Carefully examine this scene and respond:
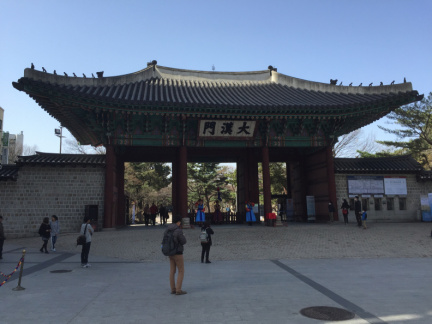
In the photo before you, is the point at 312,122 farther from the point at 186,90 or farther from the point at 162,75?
the point at 162,75

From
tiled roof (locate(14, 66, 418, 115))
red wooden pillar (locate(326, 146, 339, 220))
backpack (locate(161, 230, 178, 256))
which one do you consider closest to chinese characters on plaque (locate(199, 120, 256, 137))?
tiled roof (locate(14, 66, 418, 115))

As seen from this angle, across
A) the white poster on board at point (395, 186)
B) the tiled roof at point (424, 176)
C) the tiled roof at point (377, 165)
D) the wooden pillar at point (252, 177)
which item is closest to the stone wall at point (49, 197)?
the wooden pillar at point (252, 177)

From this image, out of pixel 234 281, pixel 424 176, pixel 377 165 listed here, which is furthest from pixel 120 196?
pixel 424 176

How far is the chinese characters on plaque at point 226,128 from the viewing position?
65.2ft

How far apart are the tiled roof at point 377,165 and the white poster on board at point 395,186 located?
2.07 feet

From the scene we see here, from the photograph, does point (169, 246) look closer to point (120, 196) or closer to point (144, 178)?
point (120, 196)

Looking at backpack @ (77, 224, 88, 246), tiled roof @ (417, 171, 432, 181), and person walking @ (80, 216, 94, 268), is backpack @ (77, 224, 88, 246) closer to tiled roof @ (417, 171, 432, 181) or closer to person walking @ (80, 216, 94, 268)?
person walking @ (80, 216, 94, 268)

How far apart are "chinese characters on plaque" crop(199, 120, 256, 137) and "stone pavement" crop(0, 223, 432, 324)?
271 inches

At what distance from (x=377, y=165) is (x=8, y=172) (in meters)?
23.4

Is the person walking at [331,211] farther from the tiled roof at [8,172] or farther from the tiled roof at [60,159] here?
the tiled roof at [8,172]

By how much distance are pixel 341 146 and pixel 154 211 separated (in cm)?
2625

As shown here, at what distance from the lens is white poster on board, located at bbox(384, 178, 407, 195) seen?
22.4 metres

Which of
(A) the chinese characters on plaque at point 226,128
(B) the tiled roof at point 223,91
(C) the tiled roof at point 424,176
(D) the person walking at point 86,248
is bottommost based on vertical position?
(D) the person walking at point 86,248

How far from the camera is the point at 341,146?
40.9m
